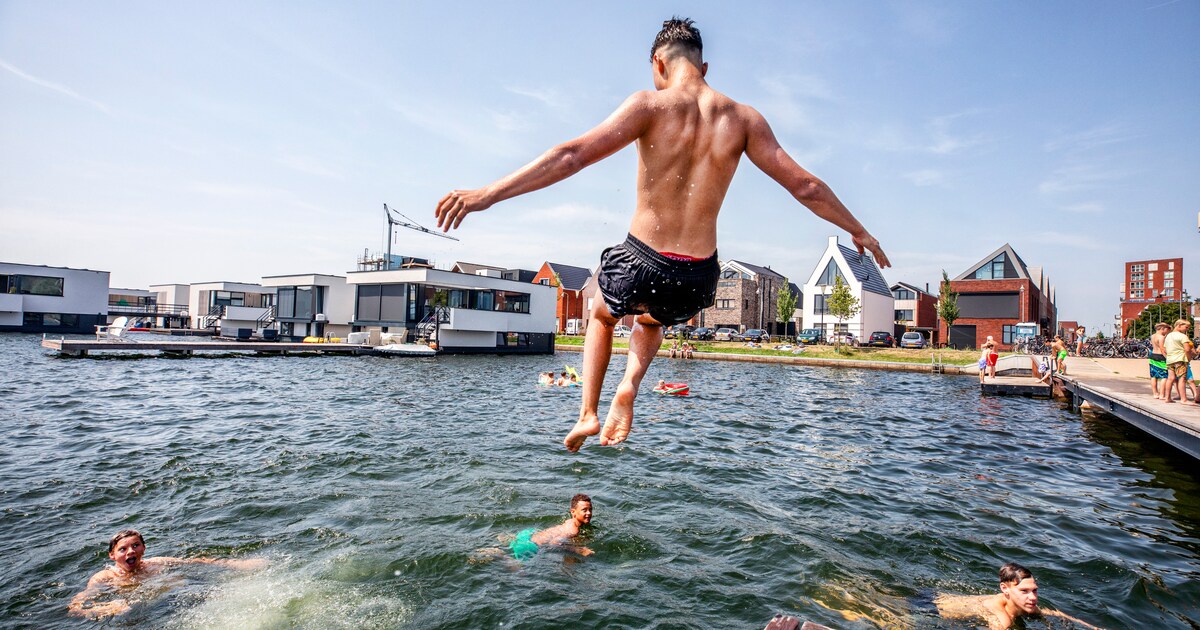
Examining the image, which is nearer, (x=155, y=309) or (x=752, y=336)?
(x=752, y=336)

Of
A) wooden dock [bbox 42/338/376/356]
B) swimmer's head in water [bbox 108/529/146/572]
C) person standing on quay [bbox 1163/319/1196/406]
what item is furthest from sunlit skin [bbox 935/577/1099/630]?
wooden dock [bbox 42/338/376/356]

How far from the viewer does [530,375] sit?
34.4 m

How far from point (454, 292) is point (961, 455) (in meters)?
41.4

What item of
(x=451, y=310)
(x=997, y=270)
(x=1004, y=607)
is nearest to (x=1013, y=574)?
(x=1004, y=607)

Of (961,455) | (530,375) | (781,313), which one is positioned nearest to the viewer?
(961,455)

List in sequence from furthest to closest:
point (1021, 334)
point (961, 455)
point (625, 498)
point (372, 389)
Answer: point (1021, 334) → point (372, 389) → point (961, 455) → point (625, 498)

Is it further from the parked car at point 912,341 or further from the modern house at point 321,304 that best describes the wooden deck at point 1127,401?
the modern house at point 321,304

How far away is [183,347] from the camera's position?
35.9 m

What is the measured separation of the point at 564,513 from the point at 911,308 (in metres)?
72.2

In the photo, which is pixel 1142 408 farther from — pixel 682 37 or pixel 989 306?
pixel 989 306

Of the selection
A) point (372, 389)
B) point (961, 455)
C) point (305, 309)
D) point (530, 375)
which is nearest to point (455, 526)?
point (961, 455)

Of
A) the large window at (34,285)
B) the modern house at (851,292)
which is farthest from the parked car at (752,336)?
the large window at (34,285)

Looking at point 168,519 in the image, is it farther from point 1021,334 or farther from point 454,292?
point 1021,334

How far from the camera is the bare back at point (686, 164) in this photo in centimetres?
249
